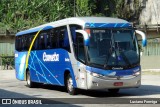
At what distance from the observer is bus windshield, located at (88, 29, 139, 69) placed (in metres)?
16.1

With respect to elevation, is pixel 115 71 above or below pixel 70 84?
above

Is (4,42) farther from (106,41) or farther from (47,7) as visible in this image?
(106,41)

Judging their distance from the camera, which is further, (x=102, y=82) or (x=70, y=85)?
(x=70, y=85)

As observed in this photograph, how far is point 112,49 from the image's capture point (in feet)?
53.5

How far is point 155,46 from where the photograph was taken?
195ft

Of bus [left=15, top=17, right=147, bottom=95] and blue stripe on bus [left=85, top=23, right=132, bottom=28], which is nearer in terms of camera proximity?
bus [left=15, top=17, right=147, bottom=95]

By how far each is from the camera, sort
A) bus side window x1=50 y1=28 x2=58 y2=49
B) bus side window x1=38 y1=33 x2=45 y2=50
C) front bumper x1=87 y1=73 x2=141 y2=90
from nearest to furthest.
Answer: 1. front bumper x1=87 y1=73 x2=141 y2=90
2. bus side window x1=50 y1=28 x2=58 y2=49
3. bus side window x1=38 y1=33 x2=45 y2=50

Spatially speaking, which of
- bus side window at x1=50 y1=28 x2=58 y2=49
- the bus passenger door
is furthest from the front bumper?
bus side window at x1=50 y1=28 x2=58 y2=49

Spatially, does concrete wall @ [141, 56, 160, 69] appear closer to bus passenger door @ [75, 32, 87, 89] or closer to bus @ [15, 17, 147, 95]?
bus @ [15, 17, 147, 95]

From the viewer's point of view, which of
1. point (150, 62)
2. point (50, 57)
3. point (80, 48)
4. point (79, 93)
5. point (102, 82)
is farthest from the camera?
point (150, 62)

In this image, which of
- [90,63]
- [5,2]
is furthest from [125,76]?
[5,2]

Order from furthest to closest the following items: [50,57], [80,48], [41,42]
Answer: [41,42], [50,57], [80,48]

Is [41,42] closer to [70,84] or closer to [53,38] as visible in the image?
[53,38]

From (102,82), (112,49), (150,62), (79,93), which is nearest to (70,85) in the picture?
(79,93)
